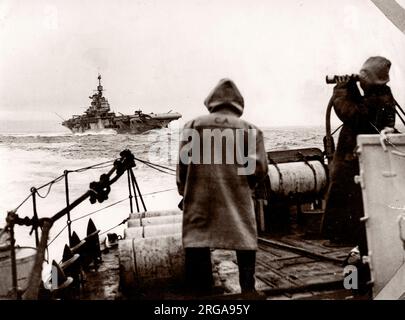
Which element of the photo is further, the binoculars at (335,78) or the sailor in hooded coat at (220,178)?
the binoculars at (335,78)

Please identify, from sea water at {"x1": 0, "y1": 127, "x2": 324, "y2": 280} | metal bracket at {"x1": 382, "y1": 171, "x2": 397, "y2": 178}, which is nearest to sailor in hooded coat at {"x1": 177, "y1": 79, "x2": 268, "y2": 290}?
metal bracket at {"x1": 382, "y1": 171, "x2": 397, "y2": 178}

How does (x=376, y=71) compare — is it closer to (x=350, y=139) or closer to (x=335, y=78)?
(x=335, y=78)

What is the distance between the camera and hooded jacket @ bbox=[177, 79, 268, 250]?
2945mm

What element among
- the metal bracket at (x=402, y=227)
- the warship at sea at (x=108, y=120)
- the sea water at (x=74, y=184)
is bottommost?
the sea water at (x=74, y=184)

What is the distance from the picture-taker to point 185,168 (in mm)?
3070

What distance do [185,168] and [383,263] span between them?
5.29 feet

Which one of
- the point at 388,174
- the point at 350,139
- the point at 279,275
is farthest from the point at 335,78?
the point at 279,275

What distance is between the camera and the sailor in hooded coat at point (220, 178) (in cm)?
295

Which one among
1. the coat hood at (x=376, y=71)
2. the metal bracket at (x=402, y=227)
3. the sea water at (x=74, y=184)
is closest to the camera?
the metal bracket at (x=402, y=227)

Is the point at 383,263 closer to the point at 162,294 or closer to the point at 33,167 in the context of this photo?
the point at 162,294

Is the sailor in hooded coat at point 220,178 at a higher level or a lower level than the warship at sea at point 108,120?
lower

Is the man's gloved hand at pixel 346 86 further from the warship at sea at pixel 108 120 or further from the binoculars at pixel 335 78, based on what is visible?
the warship at sea at pixel 108 120

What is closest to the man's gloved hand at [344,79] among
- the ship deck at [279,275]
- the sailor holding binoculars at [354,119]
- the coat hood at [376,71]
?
the sailor holding binoculars at [354,119]

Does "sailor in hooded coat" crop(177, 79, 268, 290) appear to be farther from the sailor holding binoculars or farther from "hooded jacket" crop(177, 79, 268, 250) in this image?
the sailor holding binoculars
